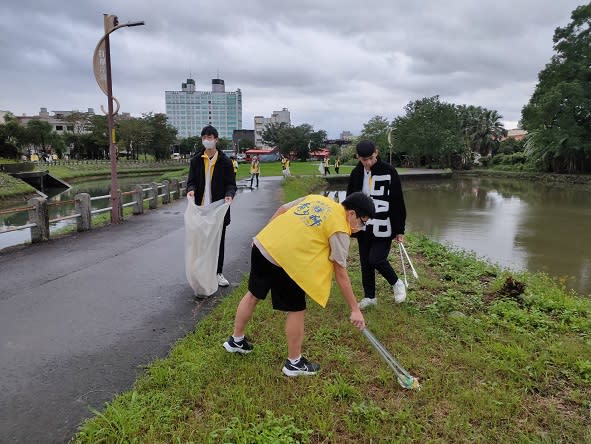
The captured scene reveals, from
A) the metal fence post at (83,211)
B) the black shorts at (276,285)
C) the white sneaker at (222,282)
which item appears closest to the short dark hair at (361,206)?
the black shorts at (276,285)

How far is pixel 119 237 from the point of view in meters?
8.34

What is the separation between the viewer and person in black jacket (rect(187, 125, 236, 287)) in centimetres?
493

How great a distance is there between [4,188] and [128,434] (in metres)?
27.7

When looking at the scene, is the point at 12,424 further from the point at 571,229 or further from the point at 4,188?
the point at 4,188

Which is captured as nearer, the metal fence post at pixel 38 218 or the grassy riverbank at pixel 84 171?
the metal fence post at pixel 38 218

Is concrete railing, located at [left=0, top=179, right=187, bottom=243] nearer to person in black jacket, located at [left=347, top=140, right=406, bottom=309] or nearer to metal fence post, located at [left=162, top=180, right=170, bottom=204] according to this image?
metal fence post, located at [left=162, top=180, right=170, bottom=204]

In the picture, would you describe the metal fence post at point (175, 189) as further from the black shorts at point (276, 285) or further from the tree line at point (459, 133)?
the black shorts at point (276, 285)

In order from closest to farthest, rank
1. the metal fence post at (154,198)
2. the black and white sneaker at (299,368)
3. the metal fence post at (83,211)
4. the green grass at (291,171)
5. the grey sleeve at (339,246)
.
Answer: the grey sleeve at (339,246) → the black and white sneaker at (299,368) → the metal fence post at (83,211) → the metal fence post at (154,198) → the green grass at (291,171)

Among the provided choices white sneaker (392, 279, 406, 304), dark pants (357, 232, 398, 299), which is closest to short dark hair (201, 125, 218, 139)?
dark pants (357, 232, 398, 299)

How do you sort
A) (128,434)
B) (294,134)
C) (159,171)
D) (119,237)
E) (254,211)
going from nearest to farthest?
1. (128,434)
2. (119,237)
3. (254,211)
4. (159,171)
5. (294,134)

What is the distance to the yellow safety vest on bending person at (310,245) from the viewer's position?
2748 millimetres

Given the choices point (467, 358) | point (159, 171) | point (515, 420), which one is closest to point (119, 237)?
point (467, 358)

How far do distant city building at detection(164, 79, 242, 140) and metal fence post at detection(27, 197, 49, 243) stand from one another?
126790mm

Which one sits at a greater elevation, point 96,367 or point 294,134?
point 294,134
